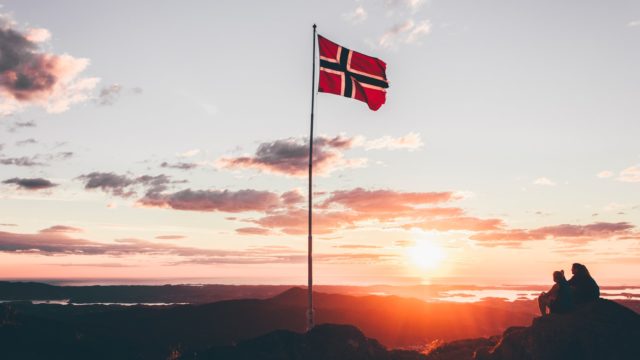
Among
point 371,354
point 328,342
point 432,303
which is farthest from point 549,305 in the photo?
point 432,303

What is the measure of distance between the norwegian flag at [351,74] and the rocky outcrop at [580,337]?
540 inches

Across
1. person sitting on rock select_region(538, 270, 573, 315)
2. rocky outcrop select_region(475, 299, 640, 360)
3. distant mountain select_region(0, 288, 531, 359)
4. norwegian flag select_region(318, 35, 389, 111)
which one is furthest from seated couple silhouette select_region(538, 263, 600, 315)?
distant mountain select_region(0, 288, 531, 359)

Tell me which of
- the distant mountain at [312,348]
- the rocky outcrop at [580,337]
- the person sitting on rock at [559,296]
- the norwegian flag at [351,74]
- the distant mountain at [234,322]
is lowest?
the distant mountain at [234,322]

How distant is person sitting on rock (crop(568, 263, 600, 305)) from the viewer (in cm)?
2519

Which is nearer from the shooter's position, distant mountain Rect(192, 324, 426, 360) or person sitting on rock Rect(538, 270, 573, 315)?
person sitting on rock Rect(538, 270, 573, 315)

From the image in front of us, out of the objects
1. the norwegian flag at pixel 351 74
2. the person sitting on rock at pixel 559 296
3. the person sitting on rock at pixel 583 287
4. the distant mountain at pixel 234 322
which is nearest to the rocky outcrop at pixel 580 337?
the person sitting on rock at pixel 583 287

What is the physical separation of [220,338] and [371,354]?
6773 centimetres

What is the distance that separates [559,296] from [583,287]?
141cm

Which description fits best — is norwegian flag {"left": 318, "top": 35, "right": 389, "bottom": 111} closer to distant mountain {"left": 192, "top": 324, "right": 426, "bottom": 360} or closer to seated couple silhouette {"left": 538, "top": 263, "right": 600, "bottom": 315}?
distant mountain {"left": 192, "top": 324, "right": 426, "bottom": 360}

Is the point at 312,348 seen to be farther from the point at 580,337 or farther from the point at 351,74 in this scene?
the point at 351,74

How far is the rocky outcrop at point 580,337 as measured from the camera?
2209cm

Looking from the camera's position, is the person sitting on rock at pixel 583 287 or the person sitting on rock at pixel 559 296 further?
the person sitting on rock at pixel 583 287

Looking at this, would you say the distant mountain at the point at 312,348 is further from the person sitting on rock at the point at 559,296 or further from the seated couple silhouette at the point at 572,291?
the seated couple silhouette at the point at 572,291

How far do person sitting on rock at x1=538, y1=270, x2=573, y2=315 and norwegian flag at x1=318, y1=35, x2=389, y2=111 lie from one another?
1288 cm
